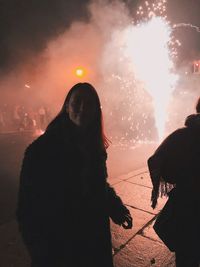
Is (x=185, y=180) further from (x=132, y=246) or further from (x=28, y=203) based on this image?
(x=132, y=246)

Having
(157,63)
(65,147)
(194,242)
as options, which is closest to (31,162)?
(65,147)

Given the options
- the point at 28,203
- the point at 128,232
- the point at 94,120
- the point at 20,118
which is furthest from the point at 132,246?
the point at 20,118

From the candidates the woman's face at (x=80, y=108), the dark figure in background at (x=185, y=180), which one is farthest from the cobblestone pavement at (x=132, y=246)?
the woman's face at (x=80, y=108)

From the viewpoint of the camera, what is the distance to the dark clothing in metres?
1.81

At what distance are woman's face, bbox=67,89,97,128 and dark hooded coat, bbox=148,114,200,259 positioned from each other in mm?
734

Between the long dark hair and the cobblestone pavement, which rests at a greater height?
the long dark hair

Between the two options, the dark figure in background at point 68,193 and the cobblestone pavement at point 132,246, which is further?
the cobblestone pavement at point 132,246

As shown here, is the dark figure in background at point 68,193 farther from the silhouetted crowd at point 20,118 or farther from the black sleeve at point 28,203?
the silhouetted crowd at point 20,118

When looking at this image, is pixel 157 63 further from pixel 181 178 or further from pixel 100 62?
pixel 181 178

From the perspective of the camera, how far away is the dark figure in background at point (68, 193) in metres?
1.82

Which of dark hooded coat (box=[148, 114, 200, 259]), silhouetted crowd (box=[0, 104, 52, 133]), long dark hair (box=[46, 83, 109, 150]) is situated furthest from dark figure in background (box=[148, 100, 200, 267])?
silhouetted crowd (box=[0, 104, 52, 133])

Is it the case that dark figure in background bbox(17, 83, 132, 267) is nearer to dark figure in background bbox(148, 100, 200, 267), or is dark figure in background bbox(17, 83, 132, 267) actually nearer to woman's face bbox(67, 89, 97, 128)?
woman's face bbox(67, 89, 97, 128)

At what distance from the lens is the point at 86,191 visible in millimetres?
1985

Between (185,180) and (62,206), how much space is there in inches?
39.4
